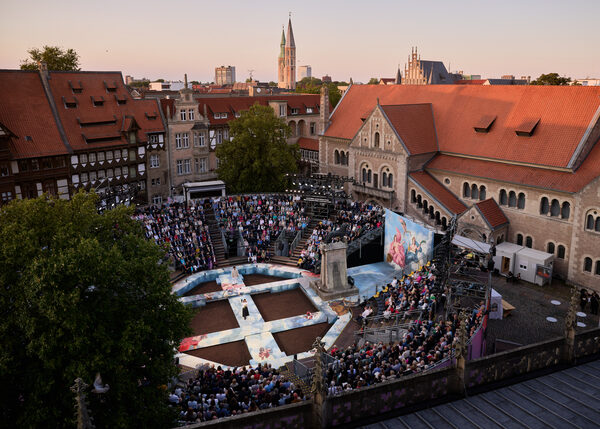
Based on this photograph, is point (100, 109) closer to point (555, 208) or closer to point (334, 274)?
point (334, 274)

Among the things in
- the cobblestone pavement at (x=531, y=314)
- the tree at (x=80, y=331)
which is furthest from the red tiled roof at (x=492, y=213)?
the tree at (x=80, y=331)

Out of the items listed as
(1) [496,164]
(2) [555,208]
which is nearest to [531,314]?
(2) [555,208]

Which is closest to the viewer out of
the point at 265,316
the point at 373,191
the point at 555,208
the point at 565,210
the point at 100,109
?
the point at 265,316

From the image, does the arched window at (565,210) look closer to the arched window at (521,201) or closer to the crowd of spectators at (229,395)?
the arched window at (521,201)

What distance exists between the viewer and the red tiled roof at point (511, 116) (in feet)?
127

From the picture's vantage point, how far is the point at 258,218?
45312 mm

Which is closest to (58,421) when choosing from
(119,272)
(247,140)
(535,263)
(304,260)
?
(119,272)

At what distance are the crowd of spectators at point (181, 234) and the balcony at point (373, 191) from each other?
1670cm

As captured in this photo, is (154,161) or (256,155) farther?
(154,161)

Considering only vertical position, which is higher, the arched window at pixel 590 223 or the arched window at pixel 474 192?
the arched window at pixel 474 192

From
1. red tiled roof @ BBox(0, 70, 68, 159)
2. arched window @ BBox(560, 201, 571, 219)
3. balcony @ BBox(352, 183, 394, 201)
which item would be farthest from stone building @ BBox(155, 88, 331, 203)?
arched window @ BBox(560, 201, 571, 219)

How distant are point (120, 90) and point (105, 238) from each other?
36.5m

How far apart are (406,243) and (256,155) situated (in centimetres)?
2006

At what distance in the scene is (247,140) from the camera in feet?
163
